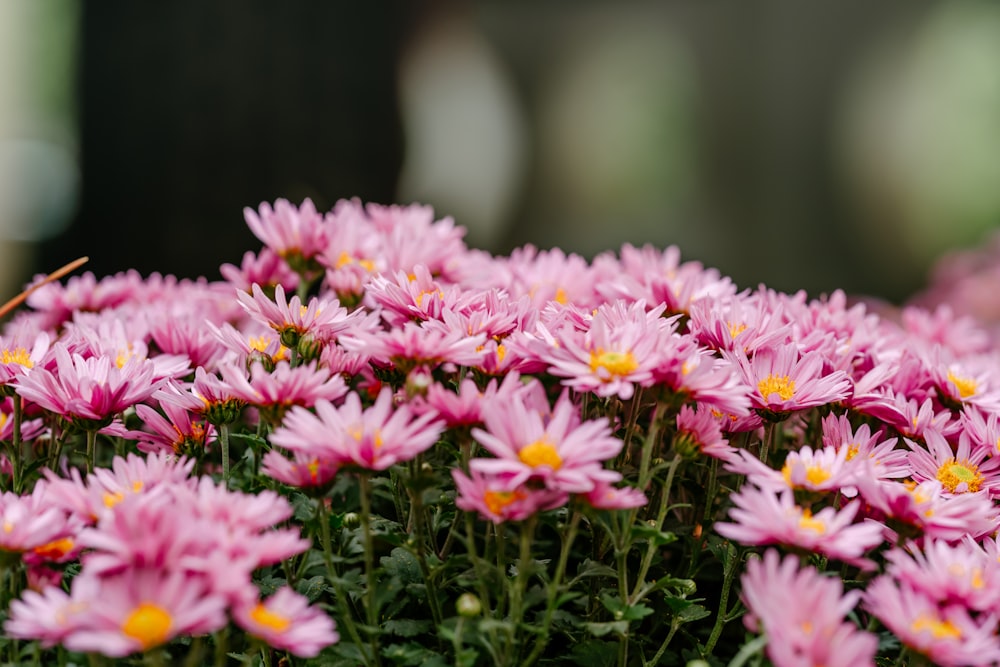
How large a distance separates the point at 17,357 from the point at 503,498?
0.50 metres

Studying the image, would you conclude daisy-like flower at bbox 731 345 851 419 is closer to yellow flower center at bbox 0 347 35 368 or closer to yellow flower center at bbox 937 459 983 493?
yellow flower center at bbox 937 459 983 493

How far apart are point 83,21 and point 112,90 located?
29 cm

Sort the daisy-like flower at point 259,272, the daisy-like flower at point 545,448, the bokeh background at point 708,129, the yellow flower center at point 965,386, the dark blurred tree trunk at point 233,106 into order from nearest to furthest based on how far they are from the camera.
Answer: the daisy-like flower at point 545,448 < the yellow flower center at point 965,386 < the daisy-like flower at point 259,272 < the dark blurred tree trunk at point 233,106 < the bokeh background at point 708,129

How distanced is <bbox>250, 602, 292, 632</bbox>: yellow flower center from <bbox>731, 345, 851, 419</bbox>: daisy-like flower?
398 mm

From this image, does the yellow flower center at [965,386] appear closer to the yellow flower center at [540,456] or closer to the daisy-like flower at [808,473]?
the daisy-like flower at [808,473]

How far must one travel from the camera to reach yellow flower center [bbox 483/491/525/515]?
64cm

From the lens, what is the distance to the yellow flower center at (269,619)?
1.86 feet

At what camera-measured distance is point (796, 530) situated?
0.63 metres

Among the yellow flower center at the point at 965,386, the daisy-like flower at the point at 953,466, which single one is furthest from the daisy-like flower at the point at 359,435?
the yellow flower center at the point at 965,386

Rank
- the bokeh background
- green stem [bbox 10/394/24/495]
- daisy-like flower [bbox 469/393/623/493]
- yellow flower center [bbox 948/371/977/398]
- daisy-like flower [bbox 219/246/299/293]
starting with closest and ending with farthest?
daisy-like flower [bbox 469/393/623/493] < green stem [bbox 10/394/24/495] < yellow flower center [bbox 948/371/977/398] < daisy-like flower [bbox 219/246/299/293] < the bokeh background

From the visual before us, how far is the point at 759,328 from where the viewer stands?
0.84 m

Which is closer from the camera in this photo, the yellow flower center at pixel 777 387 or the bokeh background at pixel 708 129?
the yellow flower center at pixel 777 387

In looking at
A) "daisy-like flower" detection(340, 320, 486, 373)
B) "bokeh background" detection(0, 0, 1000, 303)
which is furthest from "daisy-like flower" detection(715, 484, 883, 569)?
"bokeh background" detection(0, 0, 1000, 303)

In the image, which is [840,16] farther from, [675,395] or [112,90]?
[675,395]
